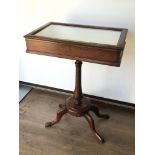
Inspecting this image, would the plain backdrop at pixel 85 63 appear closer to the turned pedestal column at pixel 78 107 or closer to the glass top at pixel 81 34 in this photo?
the glass top at pixel 81 34

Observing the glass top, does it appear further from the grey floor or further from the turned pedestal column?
the grey floor

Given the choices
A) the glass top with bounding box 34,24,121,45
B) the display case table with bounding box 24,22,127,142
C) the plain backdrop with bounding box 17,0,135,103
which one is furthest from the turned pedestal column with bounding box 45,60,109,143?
the plain backdrop with bounding box 17,0,135,103

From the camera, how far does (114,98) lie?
2.14 metres

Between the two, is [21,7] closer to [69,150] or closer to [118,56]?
[118,56]

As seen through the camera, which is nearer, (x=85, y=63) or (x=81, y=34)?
(x=81, y=34)

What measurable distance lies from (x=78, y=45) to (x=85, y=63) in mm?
693

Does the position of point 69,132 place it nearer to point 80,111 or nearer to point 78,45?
point 80,111

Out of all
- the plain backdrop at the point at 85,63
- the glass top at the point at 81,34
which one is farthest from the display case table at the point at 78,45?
the plain backdrop at the point at 85,63

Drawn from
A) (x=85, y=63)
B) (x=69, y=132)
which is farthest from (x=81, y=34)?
(x=69, y=132)

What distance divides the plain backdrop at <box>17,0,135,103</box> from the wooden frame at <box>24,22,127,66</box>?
0.99ft

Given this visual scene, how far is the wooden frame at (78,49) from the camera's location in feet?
4.46

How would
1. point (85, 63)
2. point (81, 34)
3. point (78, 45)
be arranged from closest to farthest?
1. point (78, 45)
2. point (81, 34)
3. point (85, 63)

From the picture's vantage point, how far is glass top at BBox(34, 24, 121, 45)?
59.6 inches

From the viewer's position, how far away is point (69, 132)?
182 centimetres
